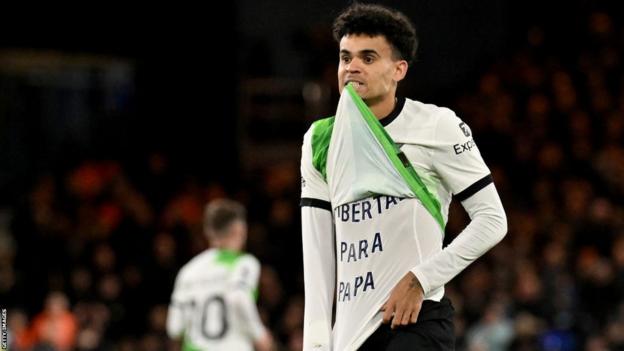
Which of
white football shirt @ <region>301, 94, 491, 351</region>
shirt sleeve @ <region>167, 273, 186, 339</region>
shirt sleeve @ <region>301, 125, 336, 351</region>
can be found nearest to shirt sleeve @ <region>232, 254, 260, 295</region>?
shirt sleeve @ <region>167, 273, 186, 339</region>

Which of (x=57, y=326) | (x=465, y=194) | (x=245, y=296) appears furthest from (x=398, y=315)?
(x=57, y=326)

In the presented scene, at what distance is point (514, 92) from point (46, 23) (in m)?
5.91

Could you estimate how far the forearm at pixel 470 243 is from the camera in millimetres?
4246

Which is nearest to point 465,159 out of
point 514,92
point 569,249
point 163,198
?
point 569,249

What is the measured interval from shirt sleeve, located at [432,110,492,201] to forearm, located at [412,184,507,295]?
0.04 m

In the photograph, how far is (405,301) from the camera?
4246 millimetres

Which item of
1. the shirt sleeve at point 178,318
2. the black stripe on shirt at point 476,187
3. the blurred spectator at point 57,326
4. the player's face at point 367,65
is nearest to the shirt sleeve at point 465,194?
the black stripe on shirt at point 476,187

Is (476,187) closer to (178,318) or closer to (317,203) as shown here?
(317,203)

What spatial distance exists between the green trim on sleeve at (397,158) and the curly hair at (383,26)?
0.20 m

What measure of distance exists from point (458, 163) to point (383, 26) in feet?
1.72

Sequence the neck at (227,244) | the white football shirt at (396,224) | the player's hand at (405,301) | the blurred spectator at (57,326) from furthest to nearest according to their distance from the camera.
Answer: the blurred spectator at (57,326)
the neck at (227,244)
the white football shirt at (396,224)
the player's hand at (405,301)

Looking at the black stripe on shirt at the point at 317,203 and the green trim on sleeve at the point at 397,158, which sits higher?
the green trim on sleeve at the point at 397,158

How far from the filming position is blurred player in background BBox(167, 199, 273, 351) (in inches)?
326

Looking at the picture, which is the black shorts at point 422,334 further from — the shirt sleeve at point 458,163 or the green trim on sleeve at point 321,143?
the green trim on sleeve at point 321,143
